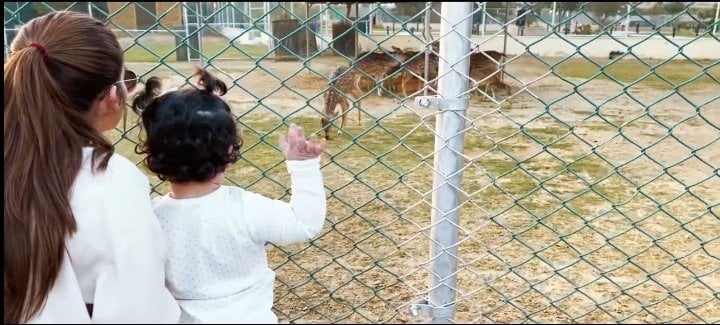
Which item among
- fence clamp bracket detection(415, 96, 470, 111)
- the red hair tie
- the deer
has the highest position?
the red hair tie

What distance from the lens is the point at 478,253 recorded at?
A: 2963 mm

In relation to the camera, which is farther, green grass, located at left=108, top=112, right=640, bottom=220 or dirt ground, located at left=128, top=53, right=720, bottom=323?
green grass, located at left=108, top=112, right=640, bottom=220

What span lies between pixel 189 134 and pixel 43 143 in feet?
0.73

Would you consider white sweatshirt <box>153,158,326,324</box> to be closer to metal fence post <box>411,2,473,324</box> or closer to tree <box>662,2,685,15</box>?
metal fence post <box>411,2,473,324</box>

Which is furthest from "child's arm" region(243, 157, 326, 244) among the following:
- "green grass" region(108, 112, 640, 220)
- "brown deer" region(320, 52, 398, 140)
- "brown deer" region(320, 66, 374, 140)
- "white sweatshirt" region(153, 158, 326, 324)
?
"brown deer" region(320, 52, 398, 140)

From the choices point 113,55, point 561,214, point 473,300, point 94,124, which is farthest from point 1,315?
point 561,214

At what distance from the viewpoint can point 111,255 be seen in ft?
3.22

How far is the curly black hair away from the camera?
1.07 m

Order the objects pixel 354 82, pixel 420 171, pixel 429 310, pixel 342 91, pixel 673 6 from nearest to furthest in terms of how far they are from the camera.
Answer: pixel 429 310 < pixel 673 6 < pixel 420 171 < pixel 342 91 < pixel 354 82

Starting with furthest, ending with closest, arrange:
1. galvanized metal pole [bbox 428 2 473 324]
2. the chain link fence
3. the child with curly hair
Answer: the chain link fence
galvanized metal pole [bbox 428 2 473 324]
the child with curly hair

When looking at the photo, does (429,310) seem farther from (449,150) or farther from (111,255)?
(111,255)

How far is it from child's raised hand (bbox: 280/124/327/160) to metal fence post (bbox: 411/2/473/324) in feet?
0.91

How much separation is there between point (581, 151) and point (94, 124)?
5.02 meters

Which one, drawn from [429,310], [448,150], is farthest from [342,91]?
[448,150]
